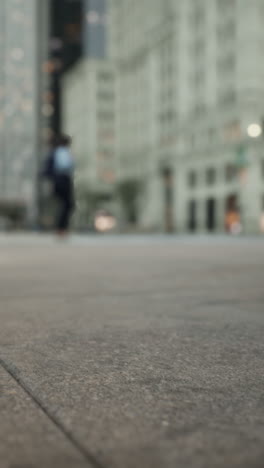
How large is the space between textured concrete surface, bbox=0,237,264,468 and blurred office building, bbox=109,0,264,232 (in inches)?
1629

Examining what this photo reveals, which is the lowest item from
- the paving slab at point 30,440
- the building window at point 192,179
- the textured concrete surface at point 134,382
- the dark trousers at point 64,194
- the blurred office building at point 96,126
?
the textured concrete surface at point 134,382

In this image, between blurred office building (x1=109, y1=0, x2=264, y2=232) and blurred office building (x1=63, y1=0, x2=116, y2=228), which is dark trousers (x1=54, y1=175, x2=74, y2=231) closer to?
blurred office building (x1=109, y1=0, x2=264, y2=232)

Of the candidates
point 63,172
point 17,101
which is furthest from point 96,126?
point 63,172

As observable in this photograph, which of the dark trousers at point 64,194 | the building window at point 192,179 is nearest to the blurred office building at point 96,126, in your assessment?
the building window at point 192,179

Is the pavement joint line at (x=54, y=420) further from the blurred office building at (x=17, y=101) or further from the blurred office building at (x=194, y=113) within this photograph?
the blurred office building at (x=17, y=101)

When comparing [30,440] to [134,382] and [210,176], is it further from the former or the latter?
[210,176]

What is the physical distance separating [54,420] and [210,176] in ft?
208

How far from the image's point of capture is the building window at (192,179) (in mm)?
65562

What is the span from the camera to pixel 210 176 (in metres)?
63.1

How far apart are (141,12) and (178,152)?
94.7 feet

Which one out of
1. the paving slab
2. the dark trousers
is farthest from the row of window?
the paving slab

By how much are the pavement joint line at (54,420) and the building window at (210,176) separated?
6213 centimetres

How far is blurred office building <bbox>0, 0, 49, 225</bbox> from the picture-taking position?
96625mm

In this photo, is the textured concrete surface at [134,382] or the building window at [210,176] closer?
the textured concrete surface at [134,382]
